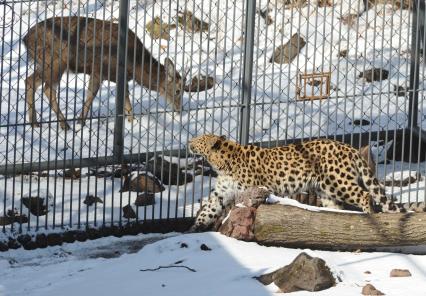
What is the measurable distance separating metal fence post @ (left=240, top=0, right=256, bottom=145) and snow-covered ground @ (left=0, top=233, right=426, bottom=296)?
1.60 meters

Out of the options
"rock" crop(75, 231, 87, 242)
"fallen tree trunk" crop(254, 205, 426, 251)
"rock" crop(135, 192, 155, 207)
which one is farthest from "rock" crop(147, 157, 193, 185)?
"fallen tree trunk" crop(254, 205, 426, 251)

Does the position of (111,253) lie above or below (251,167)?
below

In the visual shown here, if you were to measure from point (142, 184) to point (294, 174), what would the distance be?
149 cm

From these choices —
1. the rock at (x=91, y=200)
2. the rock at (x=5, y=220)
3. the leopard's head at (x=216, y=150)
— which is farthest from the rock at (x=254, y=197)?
the rock at (x=5, y=220)

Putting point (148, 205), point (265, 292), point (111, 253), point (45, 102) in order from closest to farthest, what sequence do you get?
point (265, 292) < point (111, 253) < point (148, 205) < point (45, 102)

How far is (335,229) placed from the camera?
9.81m

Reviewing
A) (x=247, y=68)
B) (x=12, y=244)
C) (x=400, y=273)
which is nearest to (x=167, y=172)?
→ (x=247, y=68)

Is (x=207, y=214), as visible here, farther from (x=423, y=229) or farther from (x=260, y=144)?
(x=423, y=229)

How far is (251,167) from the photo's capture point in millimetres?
11281

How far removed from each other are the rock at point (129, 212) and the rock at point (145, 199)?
74mm

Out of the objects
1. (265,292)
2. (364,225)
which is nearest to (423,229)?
(364,225)

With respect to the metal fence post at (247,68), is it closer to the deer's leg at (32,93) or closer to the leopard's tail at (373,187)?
the leopard's tail at (373,187)

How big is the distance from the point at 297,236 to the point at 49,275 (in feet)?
6.61

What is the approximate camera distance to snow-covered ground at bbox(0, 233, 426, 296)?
354 inches
